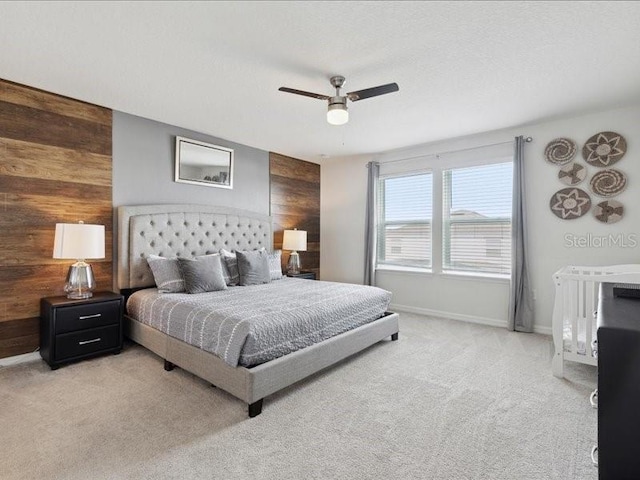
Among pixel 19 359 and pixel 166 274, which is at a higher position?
pixel 166 274

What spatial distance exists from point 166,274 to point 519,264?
4.08 m

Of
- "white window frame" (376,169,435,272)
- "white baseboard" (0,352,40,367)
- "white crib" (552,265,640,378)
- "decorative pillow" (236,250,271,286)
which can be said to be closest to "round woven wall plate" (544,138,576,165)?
"white window frame" (376,169,435,272)

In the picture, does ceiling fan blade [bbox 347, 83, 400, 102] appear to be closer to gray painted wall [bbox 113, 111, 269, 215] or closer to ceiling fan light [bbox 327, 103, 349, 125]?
ceiling fan light [bbox 327, 103, 349, 125]

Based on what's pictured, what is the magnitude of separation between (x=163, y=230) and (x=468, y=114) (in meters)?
3.70

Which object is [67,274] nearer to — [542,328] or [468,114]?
[468,114]

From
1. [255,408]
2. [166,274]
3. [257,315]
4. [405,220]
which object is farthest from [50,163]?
[405,220]

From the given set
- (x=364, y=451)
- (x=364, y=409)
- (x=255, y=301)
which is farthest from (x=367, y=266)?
(x=364, y=451)

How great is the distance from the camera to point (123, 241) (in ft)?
11.6

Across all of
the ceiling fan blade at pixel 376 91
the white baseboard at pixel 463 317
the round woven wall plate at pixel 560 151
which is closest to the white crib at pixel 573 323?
the white baseboard at pixel 463 317

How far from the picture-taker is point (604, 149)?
3625 mm

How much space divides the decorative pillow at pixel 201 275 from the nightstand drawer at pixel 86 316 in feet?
2.16

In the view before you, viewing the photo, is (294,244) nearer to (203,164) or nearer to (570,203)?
(203,164)

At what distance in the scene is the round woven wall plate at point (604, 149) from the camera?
355 centimetres

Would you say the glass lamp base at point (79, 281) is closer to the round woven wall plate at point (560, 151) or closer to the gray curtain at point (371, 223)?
the gray curtain at point (371, 223)
